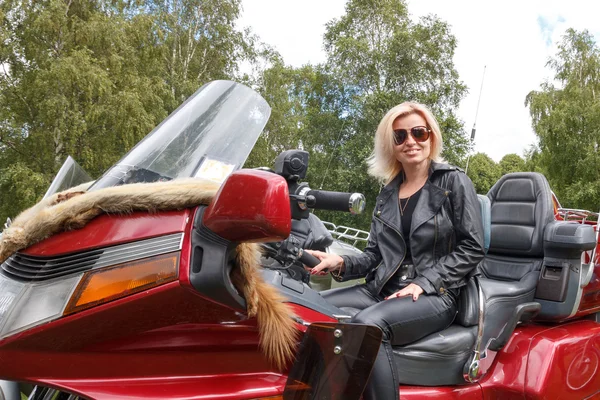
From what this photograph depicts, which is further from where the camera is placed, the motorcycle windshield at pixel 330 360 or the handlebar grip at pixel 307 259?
the handlebar grip at pixel 307 259

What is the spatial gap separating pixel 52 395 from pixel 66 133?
509 inches

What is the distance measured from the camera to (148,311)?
47.5 inches

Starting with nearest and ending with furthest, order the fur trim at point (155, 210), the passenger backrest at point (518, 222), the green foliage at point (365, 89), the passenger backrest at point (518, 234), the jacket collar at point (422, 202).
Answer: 1. the fur trim at point (155, 210)
2. the jacket collar at point (422, 202)
3. the passenger backrest at point (518, 234)
4. the passenger backrest at point (518, 222)
5. the green foliage at point (365, 89)

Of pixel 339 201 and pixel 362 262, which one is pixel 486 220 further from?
pixel 339 201

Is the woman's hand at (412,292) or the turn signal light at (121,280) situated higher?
the turn signal light at (121,280)

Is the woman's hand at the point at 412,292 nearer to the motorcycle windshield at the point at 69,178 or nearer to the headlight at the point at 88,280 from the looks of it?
the headlight at the point at 88,280

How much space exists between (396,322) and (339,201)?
0.61 meters

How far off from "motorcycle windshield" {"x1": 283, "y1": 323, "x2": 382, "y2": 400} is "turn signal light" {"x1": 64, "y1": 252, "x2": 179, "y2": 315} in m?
0.48

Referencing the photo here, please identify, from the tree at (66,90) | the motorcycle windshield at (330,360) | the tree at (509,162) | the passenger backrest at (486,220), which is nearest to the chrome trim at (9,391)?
the motorcycle windshield at (330,360)

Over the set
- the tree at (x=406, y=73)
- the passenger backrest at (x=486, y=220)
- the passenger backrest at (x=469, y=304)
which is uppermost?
the tree at (x=406, y=73)

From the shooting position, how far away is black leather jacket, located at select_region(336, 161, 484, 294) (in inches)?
80.5

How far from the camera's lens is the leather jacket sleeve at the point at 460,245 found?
202 centimetres

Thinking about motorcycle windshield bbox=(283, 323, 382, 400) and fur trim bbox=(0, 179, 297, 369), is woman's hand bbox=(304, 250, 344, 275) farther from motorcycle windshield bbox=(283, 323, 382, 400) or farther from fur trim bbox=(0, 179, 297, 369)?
fur trim bbox=(0, 179, 297, 369)

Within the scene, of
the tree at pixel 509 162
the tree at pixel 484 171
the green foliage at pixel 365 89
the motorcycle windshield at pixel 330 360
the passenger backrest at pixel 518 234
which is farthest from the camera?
the tree at pixel 509 162
